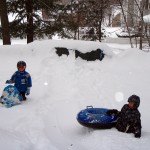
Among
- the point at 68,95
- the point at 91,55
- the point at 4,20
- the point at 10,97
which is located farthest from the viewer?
the point at 4,20

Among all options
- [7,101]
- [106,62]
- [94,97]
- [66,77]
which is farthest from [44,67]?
[7,101]

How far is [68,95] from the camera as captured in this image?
9219 millimetres

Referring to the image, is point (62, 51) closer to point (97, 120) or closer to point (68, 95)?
point (68, 95)

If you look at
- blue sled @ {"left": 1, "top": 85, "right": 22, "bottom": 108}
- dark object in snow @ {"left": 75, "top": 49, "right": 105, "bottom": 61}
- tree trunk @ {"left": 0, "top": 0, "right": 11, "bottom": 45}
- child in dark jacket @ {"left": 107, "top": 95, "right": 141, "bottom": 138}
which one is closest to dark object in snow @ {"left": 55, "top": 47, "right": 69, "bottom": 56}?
dark object in snow @ {"left": 75, "top": 49, "right": 105, "bottom": 61}

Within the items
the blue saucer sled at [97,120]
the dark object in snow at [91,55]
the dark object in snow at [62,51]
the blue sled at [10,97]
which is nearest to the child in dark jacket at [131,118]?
the blue saucer sled at [97,120]

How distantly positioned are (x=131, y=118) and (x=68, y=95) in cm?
330

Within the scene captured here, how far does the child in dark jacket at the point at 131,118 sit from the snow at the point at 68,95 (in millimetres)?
186

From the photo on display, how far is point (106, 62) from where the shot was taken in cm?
1217

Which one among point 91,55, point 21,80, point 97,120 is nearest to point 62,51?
point 91,55

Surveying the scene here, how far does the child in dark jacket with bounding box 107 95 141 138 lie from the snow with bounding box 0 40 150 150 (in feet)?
0.61

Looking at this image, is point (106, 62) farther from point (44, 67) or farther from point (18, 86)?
point (18, 86)

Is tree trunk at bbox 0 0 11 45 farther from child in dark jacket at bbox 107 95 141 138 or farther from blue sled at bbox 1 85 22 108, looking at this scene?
child in dark jacket at bbox 107 95 141 138

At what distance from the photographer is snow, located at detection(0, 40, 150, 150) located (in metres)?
5.69

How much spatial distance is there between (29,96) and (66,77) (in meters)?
2.17
